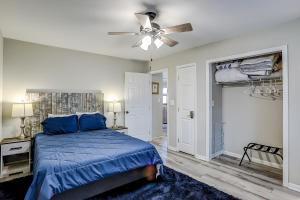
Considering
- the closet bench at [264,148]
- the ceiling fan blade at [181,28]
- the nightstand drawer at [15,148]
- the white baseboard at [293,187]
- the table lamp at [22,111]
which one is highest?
the ceiling fan blade at [181,28]

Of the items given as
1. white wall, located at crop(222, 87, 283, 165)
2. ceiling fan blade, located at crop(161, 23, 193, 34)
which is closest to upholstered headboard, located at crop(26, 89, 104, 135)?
ceiling fan blade, located at crop(161, 23, 193, 34)

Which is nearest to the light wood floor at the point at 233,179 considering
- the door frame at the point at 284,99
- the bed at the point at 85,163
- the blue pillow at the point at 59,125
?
the door frame at the point at 284,99

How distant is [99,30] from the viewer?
2.98 metres

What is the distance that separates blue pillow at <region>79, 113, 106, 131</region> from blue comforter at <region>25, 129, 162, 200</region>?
1.56 feet

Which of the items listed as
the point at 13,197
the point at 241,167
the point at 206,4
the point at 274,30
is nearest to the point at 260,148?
the point at 241,167

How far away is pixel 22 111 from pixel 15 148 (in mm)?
631

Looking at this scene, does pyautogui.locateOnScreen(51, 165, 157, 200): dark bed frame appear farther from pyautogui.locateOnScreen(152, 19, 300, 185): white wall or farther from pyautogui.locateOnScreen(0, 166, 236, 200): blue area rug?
pyautogui.locateOnScreen(152, 19, 300, 185): white wall

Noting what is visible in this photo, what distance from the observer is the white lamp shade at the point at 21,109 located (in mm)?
3092

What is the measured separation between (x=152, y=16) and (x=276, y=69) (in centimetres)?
230

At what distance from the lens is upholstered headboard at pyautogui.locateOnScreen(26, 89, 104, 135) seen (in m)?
3.58

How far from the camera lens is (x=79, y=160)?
211cm

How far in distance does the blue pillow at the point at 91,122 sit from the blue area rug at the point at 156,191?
1.23 metres

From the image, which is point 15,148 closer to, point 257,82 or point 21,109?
point 21,109

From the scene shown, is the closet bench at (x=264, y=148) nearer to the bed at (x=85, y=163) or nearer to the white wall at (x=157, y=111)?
the bed at (x=85, y=163)
